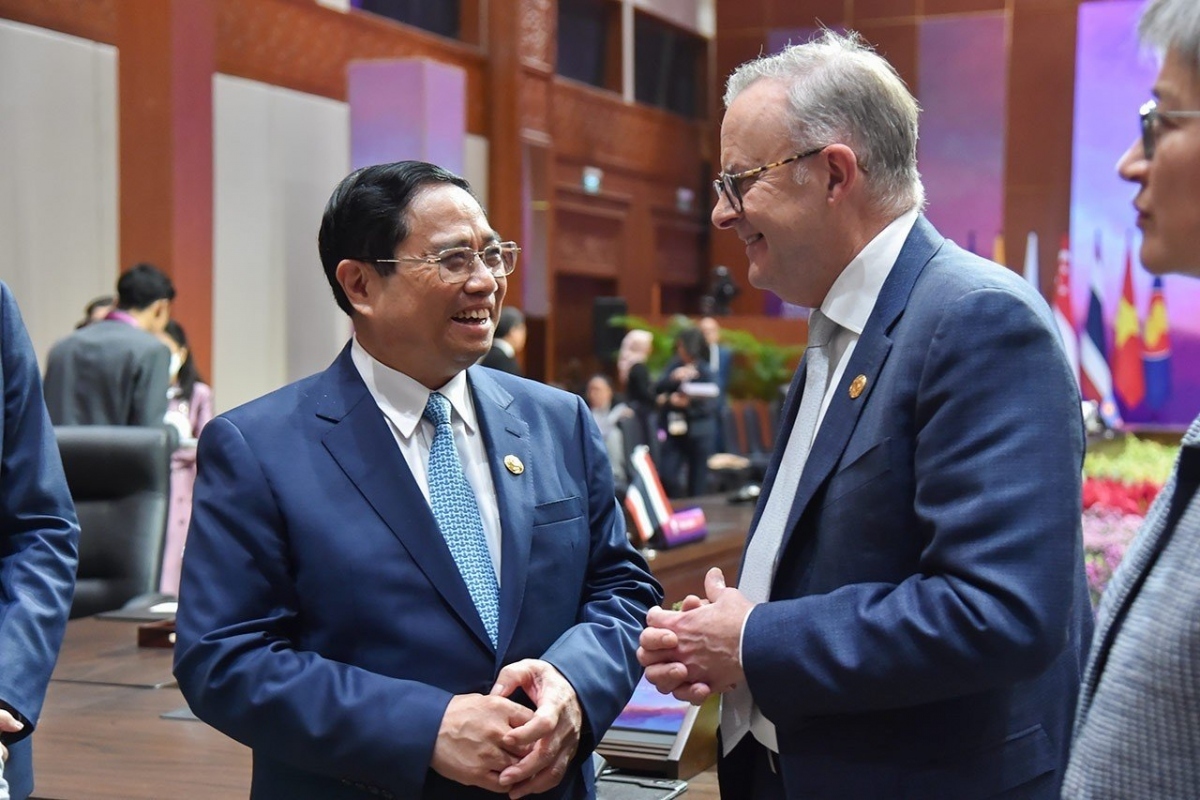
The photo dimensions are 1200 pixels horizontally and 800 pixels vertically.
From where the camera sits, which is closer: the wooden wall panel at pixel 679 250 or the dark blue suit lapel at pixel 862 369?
the dark blue suit lapel at pixel 862 369

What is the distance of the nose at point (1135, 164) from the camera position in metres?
1.08

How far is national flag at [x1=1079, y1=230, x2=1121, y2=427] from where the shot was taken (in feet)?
37.9

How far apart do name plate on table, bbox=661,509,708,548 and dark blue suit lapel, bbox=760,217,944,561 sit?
7.56 ft

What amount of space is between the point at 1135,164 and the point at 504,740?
883mm

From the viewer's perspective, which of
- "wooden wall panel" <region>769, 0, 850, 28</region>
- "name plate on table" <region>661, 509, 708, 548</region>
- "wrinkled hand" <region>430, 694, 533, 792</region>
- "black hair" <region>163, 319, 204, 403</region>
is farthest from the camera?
"wooden wall panel" <region>769, 0, 850, 28</region>

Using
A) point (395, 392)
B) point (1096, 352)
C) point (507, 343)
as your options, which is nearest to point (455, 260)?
point (395, 392)

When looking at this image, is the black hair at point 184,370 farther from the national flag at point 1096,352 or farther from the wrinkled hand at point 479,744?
the national flag at point 1096,352

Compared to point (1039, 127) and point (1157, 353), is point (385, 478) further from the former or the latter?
point (1039, 127)

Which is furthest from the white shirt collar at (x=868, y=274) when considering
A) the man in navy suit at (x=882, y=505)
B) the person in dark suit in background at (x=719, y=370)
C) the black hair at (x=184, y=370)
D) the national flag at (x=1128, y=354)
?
the national flag at (x=1128, y=354)

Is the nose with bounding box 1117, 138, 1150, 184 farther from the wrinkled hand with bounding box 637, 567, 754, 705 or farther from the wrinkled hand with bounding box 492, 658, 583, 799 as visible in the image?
the wrinkled hand with bounding box 492, 658, 583, 799

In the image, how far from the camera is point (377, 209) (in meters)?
1.72

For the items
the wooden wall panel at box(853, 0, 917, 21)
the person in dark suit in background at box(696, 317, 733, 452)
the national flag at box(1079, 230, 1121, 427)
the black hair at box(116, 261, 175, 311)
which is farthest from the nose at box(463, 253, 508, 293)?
the wooden wall panel at box(853, 0, 917, 21)

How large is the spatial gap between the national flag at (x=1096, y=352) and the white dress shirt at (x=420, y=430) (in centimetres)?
1037

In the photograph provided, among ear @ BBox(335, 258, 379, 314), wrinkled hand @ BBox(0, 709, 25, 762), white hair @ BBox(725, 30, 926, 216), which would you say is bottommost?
wrinkled hand @ BBox(0, 709, 25, 762)
